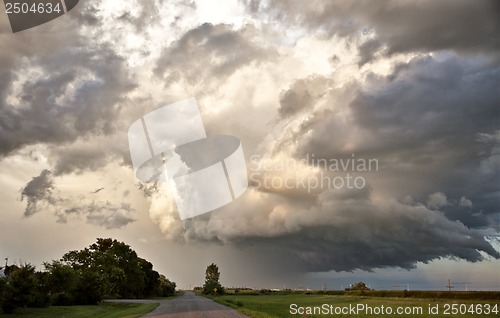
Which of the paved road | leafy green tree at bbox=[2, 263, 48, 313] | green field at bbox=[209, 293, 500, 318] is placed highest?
leafy green tree at bbox=[2, 263, 48, 313]

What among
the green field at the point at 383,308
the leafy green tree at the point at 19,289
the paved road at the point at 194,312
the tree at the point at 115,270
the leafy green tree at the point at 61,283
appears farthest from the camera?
the tree at the point at 115,270

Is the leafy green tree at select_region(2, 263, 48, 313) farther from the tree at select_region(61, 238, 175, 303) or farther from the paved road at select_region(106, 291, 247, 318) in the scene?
the tree at select_region(61, 238, 175, 303)

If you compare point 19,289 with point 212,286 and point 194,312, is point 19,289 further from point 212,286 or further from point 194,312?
point 212,286

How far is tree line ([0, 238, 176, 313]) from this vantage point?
1588 inches

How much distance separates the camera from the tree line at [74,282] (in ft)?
132

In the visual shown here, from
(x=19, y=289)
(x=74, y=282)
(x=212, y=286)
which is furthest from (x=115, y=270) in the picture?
(x=212, y=286)

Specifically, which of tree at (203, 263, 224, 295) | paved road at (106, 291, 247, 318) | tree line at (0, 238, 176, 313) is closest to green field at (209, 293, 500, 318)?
paved road at (106, 291, 247, 318)

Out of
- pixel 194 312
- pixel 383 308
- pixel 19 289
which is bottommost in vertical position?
pixel 383 308

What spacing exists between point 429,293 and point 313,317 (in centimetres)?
6091

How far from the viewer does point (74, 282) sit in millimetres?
58812

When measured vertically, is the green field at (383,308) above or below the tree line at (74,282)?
below

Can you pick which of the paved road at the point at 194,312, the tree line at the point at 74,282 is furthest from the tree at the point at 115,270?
the paved road at the point at 194,312

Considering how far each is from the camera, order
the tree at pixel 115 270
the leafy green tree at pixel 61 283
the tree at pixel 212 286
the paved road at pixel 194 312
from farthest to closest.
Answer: the tree at pixel 212 286, the tree at pixel 115 270, the leafy green tree at pixel 61 283, the paved road at pixel 194 312

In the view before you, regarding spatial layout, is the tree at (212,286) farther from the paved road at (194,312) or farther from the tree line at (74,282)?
the paved road at (194,312)
